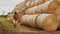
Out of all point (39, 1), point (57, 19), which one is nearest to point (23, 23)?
point (39, 1)

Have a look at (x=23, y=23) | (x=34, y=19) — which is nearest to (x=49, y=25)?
(x=34, y=19)

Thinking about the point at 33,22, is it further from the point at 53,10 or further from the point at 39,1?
the point at 39,1

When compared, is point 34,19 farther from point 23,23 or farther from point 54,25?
point 23,23

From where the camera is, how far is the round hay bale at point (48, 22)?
7465mm

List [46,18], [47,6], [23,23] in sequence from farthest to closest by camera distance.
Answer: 1. [23,23]
2. [47,6]
3. [46,18]

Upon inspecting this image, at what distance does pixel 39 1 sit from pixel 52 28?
3660 mm

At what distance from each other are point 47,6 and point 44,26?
3.87 ft

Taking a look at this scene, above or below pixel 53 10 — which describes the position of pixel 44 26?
below

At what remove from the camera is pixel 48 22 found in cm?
757

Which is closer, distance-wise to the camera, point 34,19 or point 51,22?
point 51,22

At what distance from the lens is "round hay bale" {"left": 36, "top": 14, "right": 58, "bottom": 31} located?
24.5ft

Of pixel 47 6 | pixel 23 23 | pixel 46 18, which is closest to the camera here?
pixel 46 18

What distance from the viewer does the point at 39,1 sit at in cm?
1095

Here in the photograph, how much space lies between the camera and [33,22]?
8.39m
